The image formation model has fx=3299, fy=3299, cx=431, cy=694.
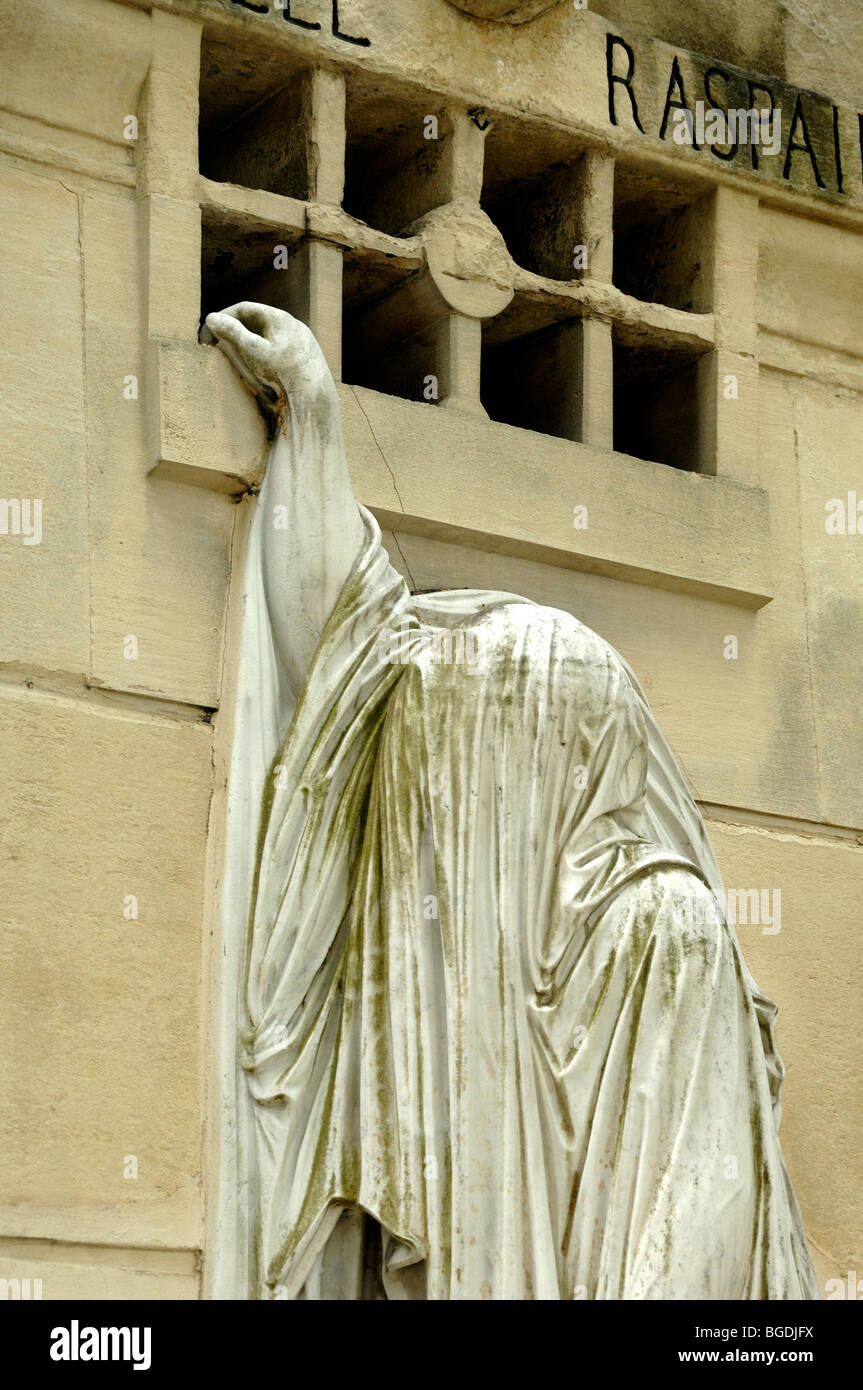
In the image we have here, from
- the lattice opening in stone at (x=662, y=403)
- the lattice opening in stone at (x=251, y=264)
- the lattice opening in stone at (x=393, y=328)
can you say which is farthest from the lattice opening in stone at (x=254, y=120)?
the lattice opening in stone at (x=662, y=403)

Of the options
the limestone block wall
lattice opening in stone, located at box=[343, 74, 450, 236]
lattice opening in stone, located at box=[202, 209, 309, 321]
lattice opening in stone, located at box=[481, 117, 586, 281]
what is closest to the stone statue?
the limestone block wall

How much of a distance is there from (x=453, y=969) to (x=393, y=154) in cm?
199

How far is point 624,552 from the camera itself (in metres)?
6.79

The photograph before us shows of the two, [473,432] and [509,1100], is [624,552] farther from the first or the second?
[509,1100]

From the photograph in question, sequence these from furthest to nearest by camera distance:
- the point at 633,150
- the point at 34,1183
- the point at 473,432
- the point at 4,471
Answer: the point at 633,150 → the point at 473,432 → the point at 4,471 → the point at 34,1183

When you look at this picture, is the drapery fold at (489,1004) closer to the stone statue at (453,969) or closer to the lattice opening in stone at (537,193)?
the stone statue at (453,969)

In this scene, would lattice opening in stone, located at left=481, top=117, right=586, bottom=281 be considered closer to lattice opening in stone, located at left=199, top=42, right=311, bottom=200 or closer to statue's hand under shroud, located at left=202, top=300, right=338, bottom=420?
lattice opening in stone, located at left=199, top=42, right=311, bottom=200

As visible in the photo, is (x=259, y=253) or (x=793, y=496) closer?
(x=259, y=253)

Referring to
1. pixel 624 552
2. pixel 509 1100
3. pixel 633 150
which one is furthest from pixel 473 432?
pixel 509 1100

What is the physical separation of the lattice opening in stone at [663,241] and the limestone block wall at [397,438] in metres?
0.01

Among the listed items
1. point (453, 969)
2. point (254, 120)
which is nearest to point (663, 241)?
point (254, 120)

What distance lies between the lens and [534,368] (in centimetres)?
714
